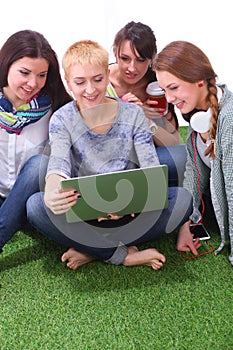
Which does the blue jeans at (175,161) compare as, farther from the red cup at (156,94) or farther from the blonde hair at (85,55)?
the blonde hair at (85,55)

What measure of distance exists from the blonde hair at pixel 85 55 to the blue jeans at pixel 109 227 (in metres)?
0.46

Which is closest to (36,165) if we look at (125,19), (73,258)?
(73,258)

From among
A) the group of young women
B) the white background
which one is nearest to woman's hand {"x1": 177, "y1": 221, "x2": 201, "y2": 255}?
the group of young women

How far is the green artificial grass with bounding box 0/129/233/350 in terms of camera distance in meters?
1.54

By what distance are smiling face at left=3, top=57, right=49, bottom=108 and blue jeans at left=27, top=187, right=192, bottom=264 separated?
0.37m

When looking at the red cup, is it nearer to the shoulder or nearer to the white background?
the shoulder

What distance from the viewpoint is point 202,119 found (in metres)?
1.73

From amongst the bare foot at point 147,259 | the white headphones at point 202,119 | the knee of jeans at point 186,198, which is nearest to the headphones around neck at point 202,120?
the white headphones at point 202,119

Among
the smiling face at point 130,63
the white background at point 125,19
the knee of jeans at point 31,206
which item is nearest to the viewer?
the knee of jeans at point 31,206

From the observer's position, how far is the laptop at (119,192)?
5.15ft

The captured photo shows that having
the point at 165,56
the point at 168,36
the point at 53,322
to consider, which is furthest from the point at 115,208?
the point at 168,36

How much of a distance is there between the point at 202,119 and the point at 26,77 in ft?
2.04

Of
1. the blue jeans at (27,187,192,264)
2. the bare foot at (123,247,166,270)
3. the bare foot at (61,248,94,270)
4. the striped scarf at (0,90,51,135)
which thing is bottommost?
the bare foot at (123,247,166,270)

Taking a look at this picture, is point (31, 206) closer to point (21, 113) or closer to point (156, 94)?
point (21, 113)
